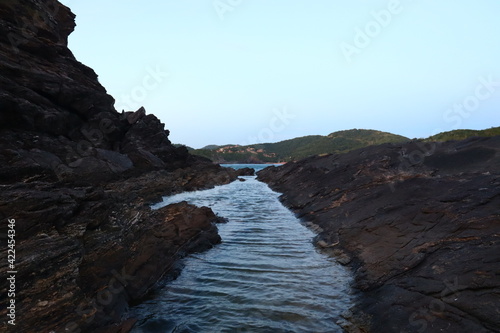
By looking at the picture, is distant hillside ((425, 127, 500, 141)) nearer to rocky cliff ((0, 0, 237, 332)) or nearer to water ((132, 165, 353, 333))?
water ((132, 165, 353, 333))

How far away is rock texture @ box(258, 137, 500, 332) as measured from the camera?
276 inches

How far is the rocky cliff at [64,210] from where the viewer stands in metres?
6.75

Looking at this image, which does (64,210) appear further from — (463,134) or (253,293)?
(463,134)

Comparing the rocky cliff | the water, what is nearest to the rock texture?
the water

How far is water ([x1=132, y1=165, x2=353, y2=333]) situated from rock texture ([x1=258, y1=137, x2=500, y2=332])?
3.12ft

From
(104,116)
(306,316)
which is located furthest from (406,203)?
(104,116)

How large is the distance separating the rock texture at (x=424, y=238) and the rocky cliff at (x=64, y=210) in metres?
7.29

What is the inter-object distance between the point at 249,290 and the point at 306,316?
2.48 metres

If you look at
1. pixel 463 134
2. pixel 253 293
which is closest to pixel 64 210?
pixel 253 293

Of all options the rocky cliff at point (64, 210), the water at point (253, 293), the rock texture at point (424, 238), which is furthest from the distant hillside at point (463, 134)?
the rocky cliff at point (64, 210)

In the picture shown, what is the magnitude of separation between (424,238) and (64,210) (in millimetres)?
12503

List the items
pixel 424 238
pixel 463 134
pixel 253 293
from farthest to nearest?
pixel 463 134, pixel 424 238, pixel 253 293

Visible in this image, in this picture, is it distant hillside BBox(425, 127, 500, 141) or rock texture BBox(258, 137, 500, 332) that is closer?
rock texture BBox(258, 137, 500, 332)

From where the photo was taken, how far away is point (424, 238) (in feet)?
34.3
